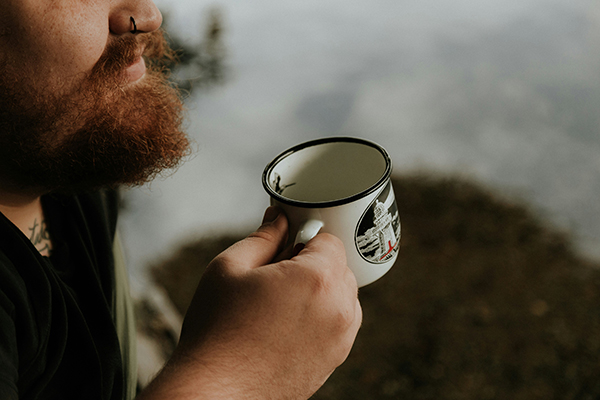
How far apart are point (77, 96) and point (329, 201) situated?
21.9 inches

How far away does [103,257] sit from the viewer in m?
1.19

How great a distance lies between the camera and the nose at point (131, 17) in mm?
978

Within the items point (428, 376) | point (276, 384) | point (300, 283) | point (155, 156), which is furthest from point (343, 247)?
point (428, 376)

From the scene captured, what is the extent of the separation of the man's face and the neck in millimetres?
44

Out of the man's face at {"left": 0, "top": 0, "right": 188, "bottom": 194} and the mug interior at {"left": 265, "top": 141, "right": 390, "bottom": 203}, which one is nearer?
the man's face at {"left": 0, "top": 0, "right": 188, "bottom": 194}

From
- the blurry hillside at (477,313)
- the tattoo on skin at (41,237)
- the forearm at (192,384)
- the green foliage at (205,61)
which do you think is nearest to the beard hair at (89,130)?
the tattoo on skin at (41,237)

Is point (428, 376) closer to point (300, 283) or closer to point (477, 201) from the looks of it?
point (477, 201)

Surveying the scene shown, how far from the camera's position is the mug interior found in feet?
3.29

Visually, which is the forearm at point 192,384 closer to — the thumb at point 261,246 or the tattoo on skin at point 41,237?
the thumb at point 261,246

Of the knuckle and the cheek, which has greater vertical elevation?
the cheek

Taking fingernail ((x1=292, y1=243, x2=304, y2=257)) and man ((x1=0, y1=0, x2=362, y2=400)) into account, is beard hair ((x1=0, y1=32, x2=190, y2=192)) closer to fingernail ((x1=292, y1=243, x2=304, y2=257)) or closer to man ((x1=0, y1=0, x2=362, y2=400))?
man ((x1=0, y1=0, x2=362, y2=400))

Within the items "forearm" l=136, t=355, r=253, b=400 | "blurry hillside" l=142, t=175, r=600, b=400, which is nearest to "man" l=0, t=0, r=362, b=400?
"forearm" l=136, t=355, r=253, b=400

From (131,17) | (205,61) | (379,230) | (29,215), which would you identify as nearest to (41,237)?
(29,215)

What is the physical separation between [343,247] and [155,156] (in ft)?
1.79
